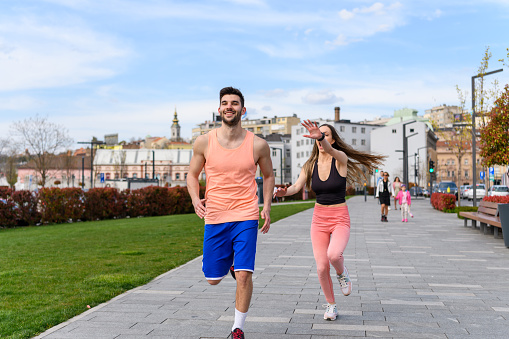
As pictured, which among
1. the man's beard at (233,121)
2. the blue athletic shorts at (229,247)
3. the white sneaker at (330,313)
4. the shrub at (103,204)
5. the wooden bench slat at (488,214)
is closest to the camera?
the blue athletic shorts at (229,247)

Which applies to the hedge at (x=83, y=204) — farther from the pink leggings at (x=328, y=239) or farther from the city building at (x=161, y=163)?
the city building at (x=161, y=163)

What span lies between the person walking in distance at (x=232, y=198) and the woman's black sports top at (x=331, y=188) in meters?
1.13

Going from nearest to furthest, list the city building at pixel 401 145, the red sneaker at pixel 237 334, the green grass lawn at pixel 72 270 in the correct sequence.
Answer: the red sneaker at pixel 237 334
the green grass lawn at pixel 72 270
the city building at pixel 401 145

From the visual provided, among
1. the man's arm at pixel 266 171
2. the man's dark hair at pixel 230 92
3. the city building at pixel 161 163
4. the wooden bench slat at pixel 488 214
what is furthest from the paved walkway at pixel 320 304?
the city building at pixel 161 163

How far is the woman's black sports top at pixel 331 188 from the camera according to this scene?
5879 mm

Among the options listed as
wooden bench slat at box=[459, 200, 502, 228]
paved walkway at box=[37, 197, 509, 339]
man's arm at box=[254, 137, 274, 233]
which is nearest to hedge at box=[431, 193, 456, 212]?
wooden bench slat at box=[459, 200, 502, 228]

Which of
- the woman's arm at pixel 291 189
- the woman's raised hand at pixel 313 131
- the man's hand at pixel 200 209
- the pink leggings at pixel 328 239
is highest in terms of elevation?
the woman's raised hand at pixel 313 131

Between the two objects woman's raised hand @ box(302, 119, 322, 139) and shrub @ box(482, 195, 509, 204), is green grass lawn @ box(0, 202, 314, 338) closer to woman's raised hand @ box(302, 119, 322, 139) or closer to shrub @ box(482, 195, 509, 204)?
woman's raised hand @ box(302, 119, 322, 139)

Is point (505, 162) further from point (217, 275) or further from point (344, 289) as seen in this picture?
point (217, 275)

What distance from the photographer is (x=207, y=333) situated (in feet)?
16.5

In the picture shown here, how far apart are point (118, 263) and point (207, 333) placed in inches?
192

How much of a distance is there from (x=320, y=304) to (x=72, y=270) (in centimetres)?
416

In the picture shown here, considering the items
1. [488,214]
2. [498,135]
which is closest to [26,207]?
[488,214]

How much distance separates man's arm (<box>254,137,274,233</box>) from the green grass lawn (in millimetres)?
2199
